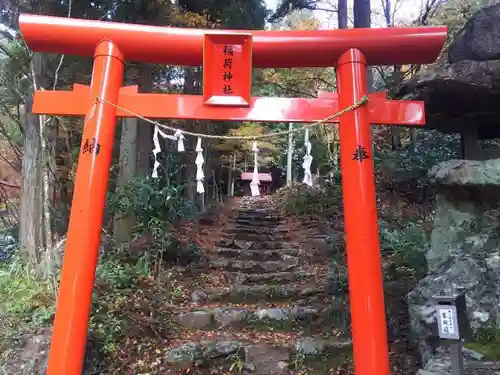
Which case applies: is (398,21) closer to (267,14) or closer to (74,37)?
(267,14)

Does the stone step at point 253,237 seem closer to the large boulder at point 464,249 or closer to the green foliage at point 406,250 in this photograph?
the green foliage at point 406,250

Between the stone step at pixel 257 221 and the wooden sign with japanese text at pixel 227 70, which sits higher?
the wooden sign with japanese text at pixel 227 70

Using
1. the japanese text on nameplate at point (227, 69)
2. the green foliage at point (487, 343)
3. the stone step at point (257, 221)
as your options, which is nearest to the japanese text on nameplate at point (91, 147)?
the japanese text on nameplate at point (227, 69)

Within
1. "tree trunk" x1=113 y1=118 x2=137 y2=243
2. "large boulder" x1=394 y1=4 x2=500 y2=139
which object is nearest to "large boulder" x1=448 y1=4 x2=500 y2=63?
"large boulder" x1=394 y1=4 x2=500 y2=139

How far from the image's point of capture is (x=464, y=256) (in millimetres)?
4539

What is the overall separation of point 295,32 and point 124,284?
4.05 meters

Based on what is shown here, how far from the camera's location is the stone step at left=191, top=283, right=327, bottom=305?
21.5 ft

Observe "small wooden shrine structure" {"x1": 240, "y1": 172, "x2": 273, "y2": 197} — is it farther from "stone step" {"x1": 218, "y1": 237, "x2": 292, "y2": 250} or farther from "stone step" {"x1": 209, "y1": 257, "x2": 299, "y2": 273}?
"stone step" {"x1": 209, "y1": 257, "x2": 299, "y2": 273}

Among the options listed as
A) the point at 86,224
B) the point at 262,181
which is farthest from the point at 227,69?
the point at 262,181

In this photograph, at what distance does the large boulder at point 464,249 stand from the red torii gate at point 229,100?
1.22m

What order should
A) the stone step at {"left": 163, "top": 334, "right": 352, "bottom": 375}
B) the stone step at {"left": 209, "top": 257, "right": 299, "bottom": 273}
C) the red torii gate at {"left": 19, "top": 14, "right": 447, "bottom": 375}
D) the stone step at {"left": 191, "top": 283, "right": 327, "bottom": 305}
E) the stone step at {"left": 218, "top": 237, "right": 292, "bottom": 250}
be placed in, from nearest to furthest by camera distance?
1. the red torii gate at {"left": 19, "top": 14, "right": 447, "bottom": 375}
2. the stone step at {"left": 163, "top": 334, "right": 352, "bottom": 375}
3. the stone step at {"left": 191, "top": 283, "right": 327, "bottom": 305}
4. the stone step at {"left": 209, "top": 257, "right": 299, "bottom": 273}
5. the stone step at {"left": 218, "top": 237, "right": 292, "bottom": 250}

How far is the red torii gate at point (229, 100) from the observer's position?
3.55m

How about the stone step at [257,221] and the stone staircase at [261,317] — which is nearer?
the stone staircase at [261,317]

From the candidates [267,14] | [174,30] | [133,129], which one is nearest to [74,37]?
[174,30]
